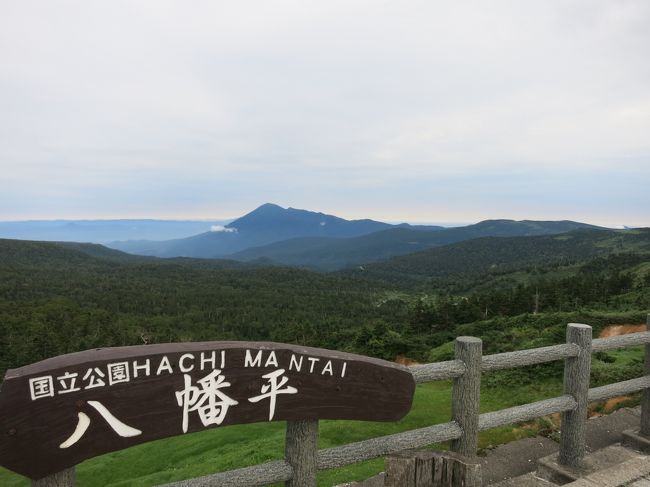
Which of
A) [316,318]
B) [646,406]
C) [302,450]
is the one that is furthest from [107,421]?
[316,318]

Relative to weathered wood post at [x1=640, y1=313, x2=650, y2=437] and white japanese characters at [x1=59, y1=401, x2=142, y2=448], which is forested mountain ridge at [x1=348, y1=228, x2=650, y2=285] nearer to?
weathered wood post at [x1=640, y1=313, x2=650, y2=437]

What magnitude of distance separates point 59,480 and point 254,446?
271 inches

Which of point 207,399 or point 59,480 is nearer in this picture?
point 59,480

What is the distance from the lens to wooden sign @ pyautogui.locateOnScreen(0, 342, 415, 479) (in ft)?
7.34

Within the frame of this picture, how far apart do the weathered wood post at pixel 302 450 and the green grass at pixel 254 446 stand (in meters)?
3.25

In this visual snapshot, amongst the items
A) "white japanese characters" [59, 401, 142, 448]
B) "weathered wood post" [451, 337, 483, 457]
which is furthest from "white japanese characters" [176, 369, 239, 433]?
"weathered wood post" [451, 337, 483, 457]

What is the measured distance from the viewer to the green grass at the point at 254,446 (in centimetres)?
714

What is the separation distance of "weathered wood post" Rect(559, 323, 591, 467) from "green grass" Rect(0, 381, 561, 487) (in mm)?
2164

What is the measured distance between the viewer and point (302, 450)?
308 centimetres

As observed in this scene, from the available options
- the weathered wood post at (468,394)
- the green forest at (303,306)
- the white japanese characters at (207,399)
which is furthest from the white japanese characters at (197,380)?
the green forest at (303,306)

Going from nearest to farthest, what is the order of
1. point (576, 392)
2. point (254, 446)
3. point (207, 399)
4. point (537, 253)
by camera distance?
point (207, 399) < point (576, 392) < point (254, 446) < point (537, 253)

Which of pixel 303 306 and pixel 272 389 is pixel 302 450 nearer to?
pixel 272 389

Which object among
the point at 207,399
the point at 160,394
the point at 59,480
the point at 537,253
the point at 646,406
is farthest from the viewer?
the point at 537,253

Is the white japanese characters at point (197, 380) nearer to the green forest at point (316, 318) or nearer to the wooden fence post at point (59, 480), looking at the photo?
the wooden fence post at point (59, 480)
